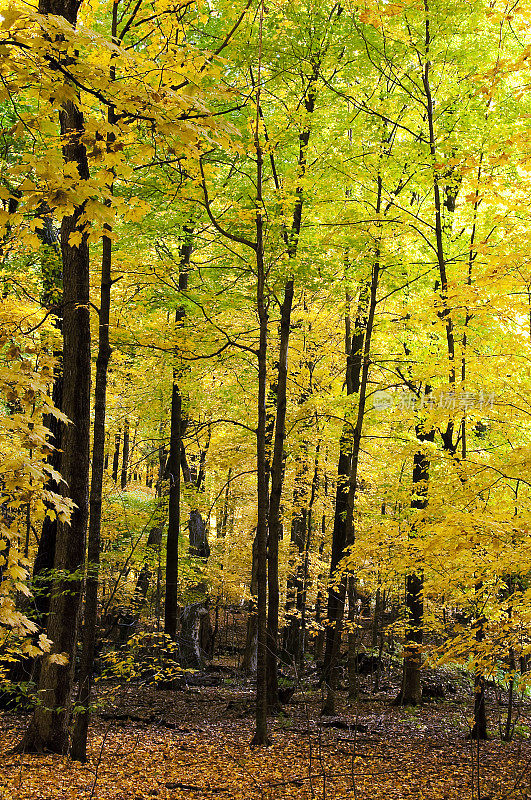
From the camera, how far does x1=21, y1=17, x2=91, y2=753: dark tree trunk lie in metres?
6.11

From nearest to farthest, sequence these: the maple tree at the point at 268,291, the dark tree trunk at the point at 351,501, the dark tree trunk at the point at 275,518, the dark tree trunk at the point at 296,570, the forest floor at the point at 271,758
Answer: the maple tree at the point at 268,291 < the forest floor at the point at 271,758 < the dark tree trunk at the point at 351,501 < the dark tree trunk at the point at 275,518 < the dark tree trunk at the point at 296,570

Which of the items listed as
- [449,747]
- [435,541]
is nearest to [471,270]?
[435,541]

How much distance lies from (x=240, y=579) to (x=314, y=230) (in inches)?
447

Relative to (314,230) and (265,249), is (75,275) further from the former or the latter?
(314,230)

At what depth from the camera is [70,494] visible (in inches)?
246

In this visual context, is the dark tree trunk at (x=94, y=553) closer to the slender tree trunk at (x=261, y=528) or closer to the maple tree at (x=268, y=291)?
the maple tree at (x=268, y=291)

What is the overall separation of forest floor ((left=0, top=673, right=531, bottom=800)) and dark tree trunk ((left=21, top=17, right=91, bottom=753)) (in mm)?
346

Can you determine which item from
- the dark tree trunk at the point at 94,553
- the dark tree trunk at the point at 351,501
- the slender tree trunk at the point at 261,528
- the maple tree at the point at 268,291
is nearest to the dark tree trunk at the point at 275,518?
the maple tree at the point at 268,291

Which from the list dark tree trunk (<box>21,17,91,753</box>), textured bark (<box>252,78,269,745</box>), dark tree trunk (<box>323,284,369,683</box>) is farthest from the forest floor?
dark tree trunk (<box>323,284,369,683</box>)

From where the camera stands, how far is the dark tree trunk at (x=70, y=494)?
6.11 meters

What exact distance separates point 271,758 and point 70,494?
4377 mm

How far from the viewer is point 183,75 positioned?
3.62 meters

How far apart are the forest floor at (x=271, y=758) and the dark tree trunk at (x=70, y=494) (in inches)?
13.6

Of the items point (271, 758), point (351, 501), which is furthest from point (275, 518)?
point (271, 758)
